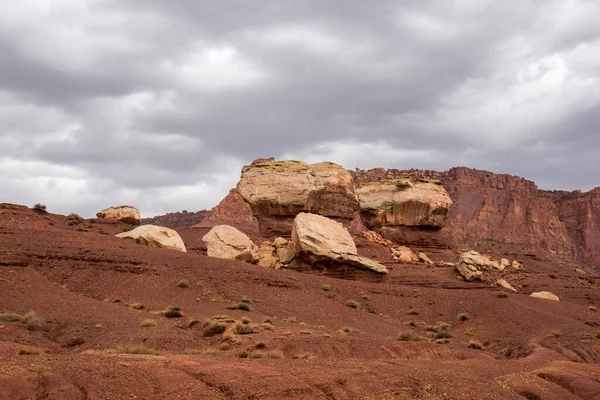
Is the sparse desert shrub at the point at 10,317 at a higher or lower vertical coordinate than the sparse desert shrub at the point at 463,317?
lower

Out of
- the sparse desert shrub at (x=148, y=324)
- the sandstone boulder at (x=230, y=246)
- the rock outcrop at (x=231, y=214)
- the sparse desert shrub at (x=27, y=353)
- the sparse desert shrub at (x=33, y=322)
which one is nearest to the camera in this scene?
the sparse desert shrub at (x=27, y=353)

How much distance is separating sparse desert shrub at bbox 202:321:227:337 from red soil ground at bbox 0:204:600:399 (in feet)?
1.09

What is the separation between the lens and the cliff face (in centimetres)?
13000

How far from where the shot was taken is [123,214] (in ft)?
181

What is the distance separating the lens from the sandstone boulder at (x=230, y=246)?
3794 cm

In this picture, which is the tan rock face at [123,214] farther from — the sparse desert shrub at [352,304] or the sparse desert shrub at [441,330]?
the sparse desert shrub at [441,330]

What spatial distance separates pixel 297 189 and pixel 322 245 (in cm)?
931

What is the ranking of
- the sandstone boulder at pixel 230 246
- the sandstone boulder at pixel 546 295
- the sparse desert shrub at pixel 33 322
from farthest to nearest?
the sandstone boulder at pixel 546 295, the sandstone boulder at pixel 230 246, the sparse desert shrub at pixel 33 322

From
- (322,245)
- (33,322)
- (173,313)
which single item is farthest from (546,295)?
(33,322)

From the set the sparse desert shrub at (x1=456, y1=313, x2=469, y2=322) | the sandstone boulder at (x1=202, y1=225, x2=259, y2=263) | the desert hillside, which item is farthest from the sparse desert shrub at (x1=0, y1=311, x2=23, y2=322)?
the sparse desert shrub at (x1=456, y1=313, x2=469, y2=322)

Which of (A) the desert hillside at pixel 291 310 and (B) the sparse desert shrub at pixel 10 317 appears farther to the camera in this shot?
(B) the sparse desert shrub at pixel 10 317

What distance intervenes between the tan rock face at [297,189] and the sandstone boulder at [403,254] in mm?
5006

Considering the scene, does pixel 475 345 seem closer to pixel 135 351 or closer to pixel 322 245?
pixel 322 245

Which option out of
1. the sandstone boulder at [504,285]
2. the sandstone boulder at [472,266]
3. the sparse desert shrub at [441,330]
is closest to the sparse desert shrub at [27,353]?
the sparse desert shrub at [441,330]
